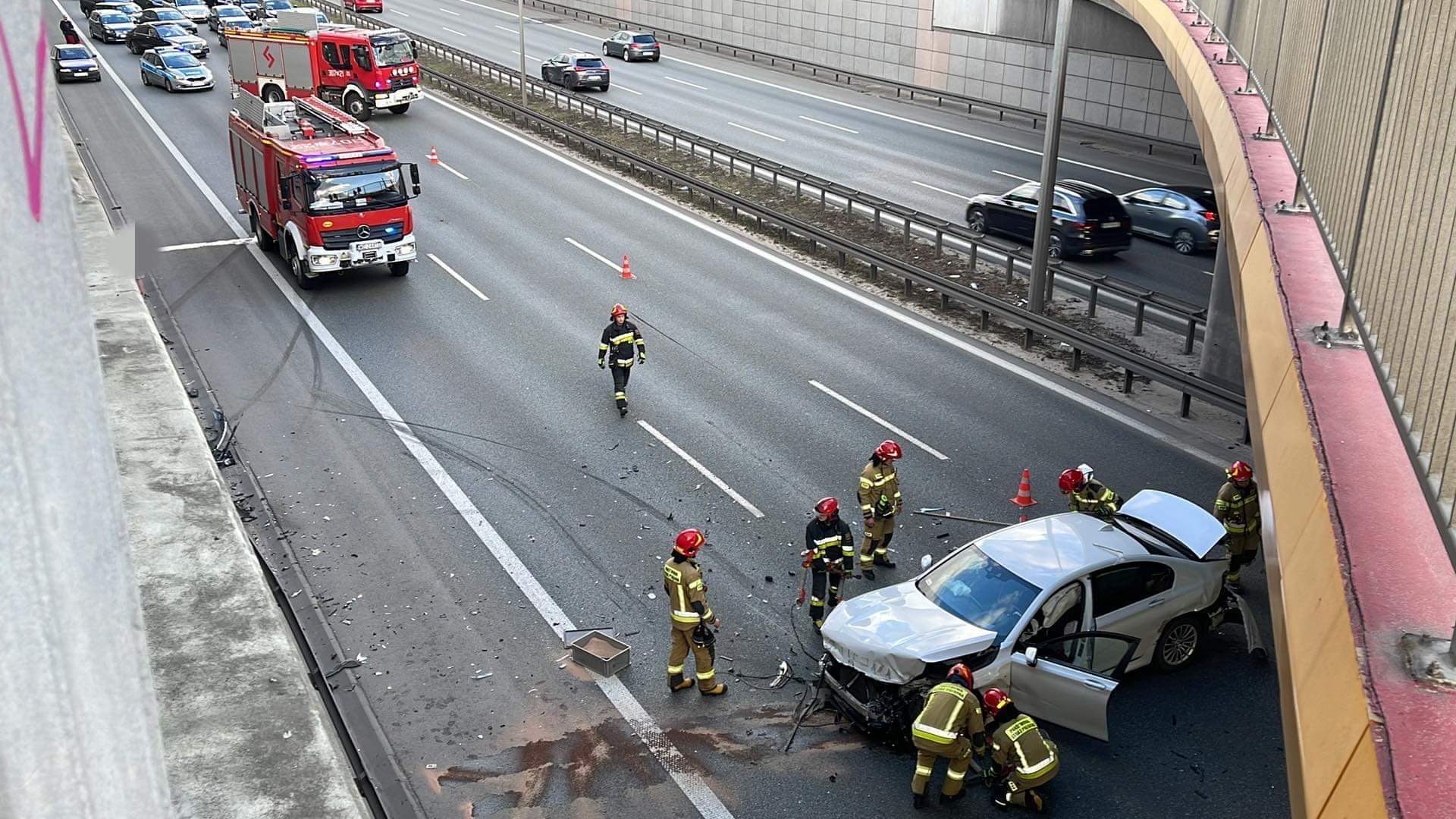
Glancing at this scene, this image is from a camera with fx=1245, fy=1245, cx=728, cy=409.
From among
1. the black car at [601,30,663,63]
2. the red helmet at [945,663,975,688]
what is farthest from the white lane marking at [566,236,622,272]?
the black car at [601,30,663,63]

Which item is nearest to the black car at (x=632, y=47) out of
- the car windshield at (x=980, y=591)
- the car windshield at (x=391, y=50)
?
the car windshield at (x=391, y=50)

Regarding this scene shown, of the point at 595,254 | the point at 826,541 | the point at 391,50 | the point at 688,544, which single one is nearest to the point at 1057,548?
the point at 826,541

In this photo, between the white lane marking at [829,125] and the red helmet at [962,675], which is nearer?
the red helmet at [962,675]

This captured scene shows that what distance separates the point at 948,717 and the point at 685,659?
114 inches

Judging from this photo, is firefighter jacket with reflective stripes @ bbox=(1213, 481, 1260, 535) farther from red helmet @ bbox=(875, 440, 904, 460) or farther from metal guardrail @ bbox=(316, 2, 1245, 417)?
metal guardrail @ bbox=(316, 2, 1245, 417)

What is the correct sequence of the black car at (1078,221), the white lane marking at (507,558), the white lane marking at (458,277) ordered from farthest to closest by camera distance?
the black car at (1078,221)
the white lane marking at (458,277)
the white lane marking at (507,558)

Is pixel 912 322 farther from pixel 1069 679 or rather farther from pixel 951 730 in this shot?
pixel 951 730

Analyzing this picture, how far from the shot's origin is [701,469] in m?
15.8

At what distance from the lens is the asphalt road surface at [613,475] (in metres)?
10.3

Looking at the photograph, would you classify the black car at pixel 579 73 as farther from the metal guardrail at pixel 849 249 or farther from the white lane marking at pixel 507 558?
the white lane marking at pixel 507 558

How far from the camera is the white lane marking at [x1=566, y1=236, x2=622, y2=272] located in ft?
80.5

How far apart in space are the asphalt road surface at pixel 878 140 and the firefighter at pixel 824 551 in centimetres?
1338

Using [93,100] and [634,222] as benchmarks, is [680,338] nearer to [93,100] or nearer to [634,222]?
[634,222]

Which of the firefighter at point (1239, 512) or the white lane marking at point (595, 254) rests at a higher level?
the firefighter at point (1239, 512)
